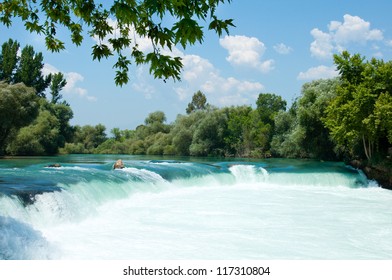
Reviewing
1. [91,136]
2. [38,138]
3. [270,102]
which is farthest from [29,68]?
[270,102]

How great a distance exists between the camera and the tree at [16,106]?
1195 inches

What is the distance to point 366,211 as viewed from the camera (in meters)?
12.7

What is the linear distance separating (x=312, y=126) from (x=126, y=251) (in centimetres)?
2344

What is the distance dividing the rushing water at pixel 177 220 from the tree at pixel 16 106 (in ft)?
58.4

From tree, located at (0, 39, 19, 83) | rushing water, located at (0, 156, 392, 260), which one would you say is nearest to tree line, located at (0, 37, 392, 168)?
tree, located at (0, 39, 19, 83)

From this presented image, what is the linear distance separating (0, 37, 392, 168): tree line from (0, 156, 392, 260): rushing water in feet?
14.6

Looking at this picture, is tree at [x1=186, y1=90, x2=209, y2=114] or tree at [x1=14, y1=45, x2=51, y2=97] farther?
tree at [x1=186, y1=90, x2=209, y2=114]

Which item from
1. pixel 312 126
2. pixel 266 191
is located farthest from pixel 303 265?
pixel 312 126

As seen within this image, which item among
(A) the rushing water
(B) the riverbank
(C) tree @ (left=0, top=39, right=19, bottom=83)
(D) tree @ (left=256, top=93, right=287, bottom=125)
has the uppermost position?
(C) tree @ (left=0, top=39, right=19, bottom=83)

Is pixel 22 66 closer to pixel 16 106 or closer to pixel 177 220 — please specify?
pixel 16 106

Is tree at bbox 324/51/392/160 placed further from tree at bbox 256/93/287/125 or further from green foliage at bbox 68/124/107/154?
green foliage at bbox 68/124/107/154

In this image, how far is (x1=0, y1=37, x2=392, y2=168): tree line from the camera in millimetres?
19766

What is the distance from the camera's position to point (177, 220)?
418 inches

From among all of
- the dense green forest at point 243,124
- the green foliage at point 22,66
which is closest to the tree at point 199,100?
the dense green forest at point 243,124
